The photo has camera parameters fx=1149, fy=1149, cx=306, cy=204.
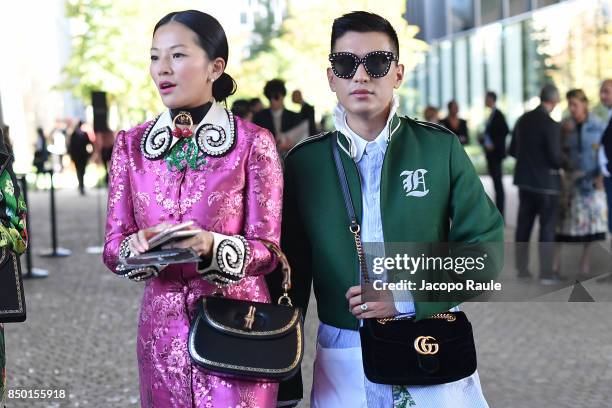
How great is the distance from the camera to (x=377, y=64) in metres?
3.25

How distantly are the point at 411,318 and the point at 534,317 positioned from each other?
6.74 metres

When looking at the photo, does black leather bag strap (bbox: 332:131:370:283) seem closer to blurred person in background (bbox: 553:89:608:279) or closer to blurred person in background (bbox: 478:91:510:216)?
blurred person in background (bbox: 553:89:608:279)

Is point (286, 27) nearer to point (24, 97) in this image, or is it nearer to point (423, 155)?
point (24, 97)

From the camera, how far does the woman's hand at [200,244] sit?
107 inches

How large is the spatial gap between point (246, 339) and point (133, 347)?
5770 mm

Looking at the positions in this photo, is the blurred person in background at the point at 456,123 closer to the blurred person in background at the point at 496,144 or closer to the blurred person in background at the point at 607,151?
the blurred person in background at the point at 496,144

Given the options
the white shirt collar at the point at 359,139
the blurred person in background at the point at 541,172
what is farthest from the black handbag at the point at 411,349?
the blurred person in background at the point at 541,172

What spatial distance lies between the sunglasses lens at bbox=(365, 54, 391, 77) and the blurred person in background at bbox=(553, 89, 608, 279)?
334 inches

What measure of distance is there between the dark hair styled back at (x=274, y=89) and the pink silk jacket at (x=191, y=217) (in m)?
10.1

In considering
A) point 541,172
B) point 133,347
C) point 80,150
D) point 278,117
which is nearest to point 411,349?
point 133,347

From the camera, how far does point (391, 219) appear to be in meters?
3.17

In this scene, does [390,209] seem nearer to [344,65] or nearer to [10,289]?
[344,65]

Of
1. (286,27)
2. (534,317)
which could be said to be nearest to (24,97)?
(286,27)

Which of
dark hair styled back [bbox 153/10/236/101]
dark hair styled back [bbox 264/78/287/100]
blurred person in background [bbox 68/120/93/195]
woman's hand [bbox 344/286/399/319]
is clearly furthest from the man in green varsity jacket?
blurred person in background [bbox 68/120/93/195]
